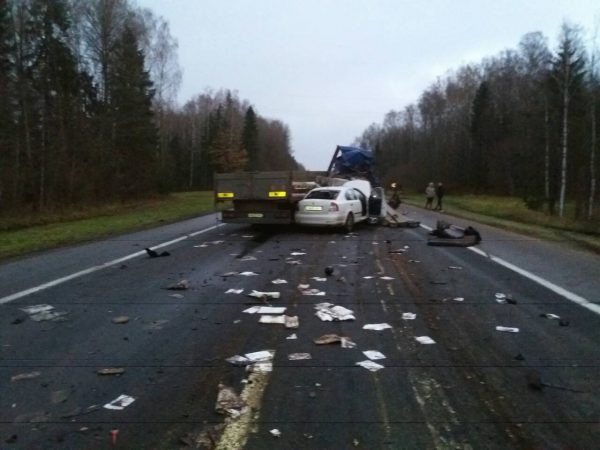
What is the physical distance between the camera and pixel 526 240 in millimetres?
16031

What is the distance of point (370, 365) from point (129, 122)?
37.6 meters

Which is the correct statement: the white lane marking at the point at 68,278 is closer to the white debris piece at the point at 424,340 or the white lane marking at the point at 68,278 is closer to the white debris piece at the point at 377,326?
the white debris piece at the point at 377,326

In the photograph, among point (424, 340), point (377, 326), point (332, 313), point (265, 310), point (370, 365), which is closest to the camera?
point (370, 365)

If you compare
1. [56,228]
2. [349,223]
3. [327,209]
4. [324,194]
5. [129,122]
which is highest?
[129,122]

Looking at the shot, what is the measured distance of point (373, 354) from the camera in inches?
204

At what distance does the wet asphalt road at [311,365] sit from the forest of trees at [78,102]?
21.9 meters

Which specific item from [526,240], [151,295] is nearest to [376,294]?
[151,295]

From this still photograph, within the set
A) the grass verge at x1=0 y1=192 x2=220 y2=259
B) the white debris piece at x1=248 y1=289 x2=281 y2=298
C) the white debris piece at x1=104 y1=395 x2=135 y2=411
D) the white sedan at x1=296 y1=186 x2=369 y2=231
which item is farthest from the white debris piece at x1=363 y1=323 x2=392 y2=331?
the white sedan at x1=296 y1=186 x2=369 y2=231

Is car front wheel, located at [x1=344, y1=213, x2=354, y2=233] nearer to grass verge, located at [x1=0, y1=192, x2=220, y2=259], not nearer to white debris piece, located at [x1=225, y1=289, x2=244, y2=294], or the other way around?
grass verge, located at [x1=0, y1=192, x2=220, y2=259]

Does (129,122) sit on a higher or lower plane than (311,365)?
higher

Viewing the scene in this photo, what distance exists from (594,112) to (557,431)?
41.4m

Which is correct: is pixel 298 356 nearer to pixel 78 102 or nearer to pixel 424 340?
pixel 424 340

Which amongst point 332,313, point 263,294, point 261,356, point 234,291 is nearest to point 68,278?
point 234,291

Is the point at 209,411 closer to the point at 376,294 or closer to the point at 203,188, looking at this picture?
the point at 376,294
